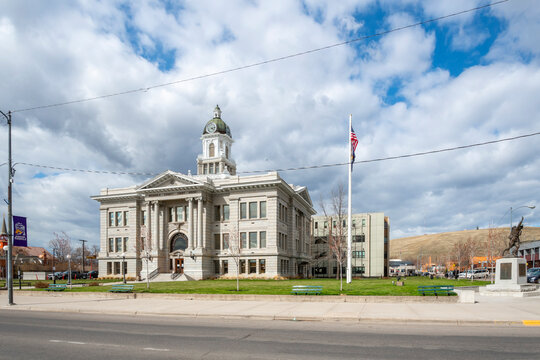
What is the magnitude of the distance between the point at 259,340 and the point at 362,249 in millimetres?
80194

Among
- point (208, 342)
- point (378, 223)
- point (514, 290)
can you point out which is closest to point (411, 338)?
point (208, 342)

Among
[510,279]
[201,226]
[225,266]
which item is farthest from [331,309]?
[225,266]

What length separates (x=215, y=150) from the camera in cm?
7538

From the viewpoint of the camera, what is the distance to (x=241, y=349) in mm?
10891

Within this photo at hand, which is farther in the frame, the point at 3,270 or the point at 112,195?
the point at 3,270

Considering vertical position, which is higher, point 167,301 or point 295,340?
point 295,340

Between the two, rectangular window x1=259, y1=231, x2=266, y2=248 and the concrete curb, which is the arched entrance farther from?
the concrete curb

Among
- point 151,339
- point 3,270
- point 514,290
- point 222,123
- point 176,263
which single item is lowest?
point 3,270

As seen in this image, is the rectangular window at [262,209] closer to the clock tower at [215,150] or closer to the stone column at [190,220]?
the stone column at [190,220]

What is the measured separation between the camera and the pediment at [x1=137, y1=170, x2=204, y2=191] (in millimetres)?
60281

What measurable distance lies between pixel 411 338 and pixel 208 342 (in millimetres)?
6287

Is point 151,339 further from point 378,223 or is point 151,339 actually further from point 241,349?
point 378,223

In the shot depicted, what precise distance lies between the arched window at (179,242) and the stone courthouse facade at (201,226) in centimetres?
16

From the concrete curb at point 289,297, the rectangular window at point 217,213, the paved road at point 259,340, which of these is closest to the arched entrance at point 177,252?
the rectangular window at point 217,213
